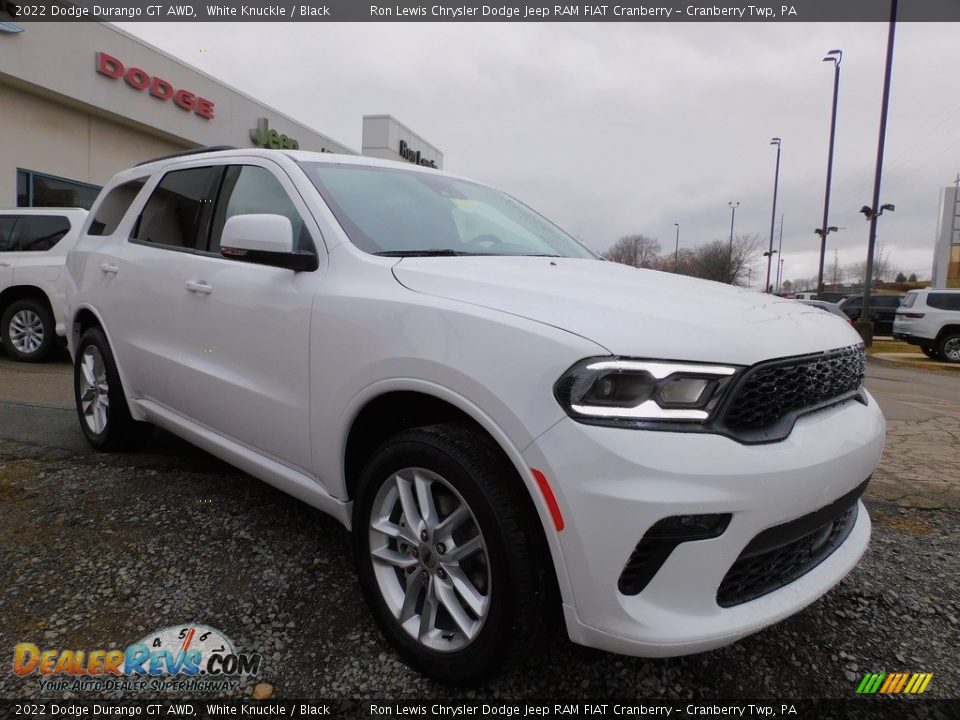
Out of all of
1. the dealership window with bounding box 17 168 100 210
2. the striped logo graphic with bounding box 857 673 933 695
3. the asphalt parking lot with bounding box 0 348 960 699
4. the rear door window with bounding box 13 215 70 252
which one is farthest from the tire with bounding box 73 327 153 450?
the dealership window with bounding box 17 168 100 210

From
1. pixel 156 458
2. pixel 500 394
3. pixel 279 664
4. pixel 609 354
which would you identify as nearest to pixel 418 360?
pixel 500 394

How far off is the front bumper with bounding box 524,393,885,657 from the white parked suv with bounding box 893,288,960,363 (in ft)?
52.1

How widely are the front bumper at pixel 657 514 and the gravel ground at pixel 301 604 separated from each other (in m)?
0.50

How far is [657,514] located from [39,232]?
8329 mm

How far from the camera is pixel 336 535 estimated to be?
9.36 feet

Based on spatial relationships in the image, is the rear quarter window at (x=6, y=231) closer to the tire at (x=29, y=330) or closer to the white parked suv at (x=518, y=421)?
the tire at (x=29, y=330)

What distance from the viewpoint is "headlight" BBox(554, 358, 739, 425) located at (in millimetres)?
1529

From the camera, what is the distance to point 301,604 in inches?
90.3

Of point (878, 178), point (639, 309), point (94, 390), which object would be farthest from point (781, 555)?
point (878, 178)

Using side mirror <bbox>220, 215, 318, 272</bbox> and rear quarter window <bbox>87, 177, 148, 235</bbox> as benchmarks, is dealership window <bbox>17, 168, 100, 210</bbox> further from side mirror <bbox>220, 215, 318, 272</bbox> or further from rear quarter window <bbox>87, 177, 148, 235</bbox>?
side mirror <bbox>220, 215, 318, 272</bbox>

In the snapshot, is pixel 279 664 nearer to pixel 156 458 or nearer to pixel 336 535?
pixel 336 535

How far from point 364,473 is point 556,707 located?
0.90 meters

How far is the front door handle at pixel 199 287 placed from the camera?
2.73m

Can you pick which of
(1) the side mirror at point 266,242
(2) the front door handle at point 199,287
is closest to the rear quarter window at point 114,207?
(2) the front door handle at point 199,287
